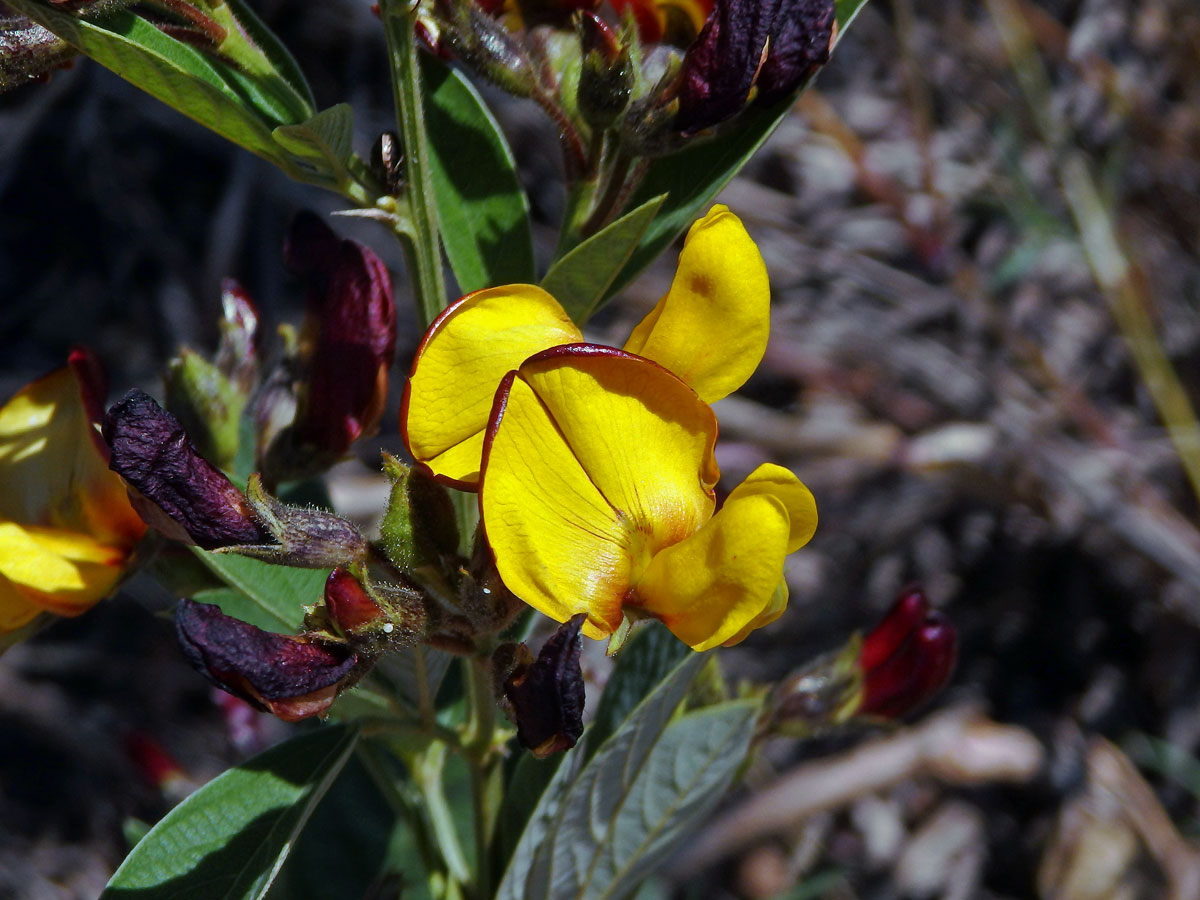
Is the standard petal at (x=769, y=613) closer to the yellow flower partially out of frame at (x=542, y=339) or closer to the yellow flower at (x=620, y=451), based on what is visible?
the yellow flower at (x=620, y=451)

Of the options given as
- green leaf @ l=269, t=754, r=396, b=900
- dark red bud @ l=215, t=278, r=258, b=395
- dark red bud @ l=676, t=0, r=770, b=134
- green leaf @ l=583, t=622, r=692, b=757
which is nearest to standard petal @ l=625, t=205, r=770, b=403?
dark red bud @ l=676, t=0, r=770, b=134

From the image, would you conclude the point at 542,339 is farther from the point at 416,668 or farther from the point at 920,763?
the point at 920,763

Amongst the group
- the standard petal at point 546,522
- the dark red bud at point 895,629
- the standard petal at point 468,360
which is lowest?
the dark red bud at point 895,629

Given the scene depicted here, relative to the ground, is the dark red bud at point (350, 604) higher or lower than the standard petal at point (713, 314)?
lower

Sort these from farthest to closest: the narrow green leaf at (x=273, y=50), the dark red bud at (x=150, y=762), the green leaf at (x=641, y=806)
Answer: the dark red bud at (x=150, y=762), the green leaf at (x=641, y=806), the narrow green leaf at (x=273, y=50)

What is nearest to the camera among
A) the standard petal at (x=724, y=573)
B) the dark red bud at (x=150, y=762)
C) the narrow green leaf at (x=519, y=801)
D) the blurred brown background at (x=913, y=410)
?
the standard petal at (x=724, y=573)

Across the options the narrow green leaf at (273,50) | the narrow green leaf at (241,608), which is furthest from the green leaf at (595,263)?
the narrow green leaf at (241,608)

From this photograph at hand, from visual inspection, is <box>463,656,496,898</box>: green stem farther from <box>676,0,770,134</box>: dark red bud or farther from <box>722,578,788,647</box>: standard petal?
<box>676,0,770,134</box>: dark red bud
